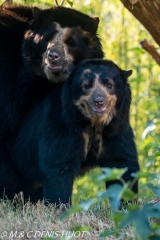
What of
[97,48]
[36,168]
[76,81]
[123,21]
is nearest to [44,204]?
[36,168]

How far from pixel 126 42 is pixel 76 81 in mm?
7483

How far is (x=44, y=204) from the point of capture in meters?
6.57

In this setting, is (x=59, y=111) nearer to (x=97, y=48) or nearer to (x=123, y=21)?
(x=97, y=48)

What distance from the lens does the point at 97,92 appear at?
638 centimetres

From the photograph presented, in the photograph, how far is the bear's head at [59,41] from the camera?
276 inches

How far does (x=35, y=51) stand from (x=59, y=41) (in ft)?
1.07

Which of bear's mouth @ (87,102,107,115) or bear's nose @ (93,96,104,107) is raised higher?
bear's nose @ (93,96,104,107)

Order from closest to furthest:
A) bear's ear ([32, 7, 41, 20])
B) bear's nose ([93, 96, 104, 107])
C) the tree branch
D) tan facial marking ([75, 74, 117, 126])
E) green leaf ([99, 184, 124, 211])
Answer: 1. green leaf ([99, 184, 124, 211])
2. bear's nose ([93, 96, 104, 107])
3. tan facial marking ([75, 74, 117, 126])
4. the tree branch
5. bear's ear ([32, 7, 41, 20])

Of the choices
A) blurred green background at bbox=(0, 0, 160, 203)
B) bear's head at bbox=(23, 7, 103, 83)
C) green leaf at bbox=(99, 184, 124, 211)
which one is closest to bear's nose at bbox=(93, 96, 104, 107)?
bear's head at bbox=(23, 7, 103, 83)

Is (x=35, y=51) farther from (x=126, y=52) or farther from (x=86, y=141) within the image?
(x=126, y=52)

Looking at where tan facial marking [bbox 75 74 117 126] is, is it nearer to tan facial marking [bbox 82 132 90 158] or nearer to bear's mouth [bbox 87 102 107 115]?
bear's mouth [bbox 87 102 107 115]

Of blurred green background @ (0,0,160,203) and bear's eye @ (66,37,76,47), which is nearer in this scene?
bear's eye @ (66,37,76,47)

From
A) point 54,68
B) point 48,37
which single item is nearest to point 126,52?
point 48,37

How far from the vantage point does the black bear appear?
6.47 metres
